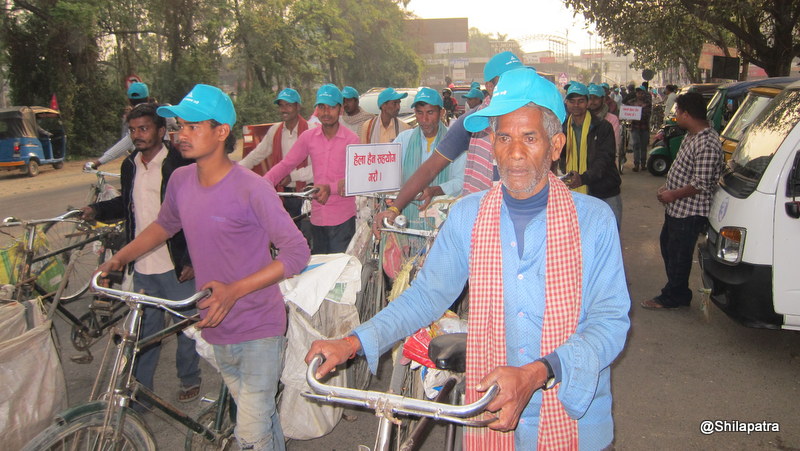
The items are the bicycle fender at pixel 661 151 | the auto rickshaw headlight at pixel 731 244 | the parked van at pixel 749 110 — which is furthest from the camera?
the bicycle fender at pixel 661 151

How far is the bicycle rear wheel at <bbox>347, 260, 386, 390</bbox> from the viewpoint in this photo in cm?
400

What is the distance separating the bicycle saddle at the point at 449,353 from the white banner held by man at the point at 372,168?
8.14 feet

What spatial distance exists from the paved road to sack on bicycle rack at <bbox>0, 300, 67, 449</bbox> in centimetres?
99

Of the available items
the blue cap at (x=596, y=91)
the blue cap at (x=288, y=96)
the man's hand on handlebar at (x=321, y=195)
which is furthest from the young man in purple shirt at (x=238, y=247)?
the blue cap at (x=596, y=91)

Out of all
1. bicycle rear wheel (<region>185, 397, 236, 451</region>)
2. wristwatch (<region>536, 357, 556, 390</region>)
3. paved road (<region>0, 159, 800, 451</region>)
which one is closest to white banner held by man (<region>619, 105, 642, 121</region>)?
paved road (<region>0, 159, 800, 451</region>)

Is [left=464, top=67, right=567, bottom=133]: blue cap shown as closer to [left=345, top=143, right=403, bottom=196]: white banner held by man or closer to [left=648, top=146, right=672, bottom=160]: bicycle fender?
[left=345, top=143, right=403, bottom=196]: white banner held by man

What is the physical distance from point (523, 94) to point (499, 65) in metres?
2.45

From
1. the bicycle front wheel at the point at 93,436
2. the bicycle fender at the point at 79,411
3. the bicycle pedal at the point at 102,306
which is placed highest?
the bicycle fender at the point at 79,411

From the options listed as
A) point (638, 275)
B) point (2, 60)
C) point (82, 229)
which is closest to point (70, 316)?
point (82, 229)

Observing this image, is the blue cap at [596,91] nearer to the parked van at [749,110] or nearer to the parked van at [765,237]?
the parked van at [749,110]

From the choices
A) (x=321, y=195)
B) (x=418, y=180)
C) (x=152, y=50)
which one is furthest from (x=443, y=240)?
(x=152, y=50)

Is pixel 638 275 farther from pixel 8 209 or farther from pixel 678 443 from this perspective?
pixel 8 209

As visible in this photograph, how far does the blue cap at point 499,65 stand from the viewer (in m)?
4.15

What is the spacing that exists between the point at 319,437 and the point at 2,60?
68.5 ft
